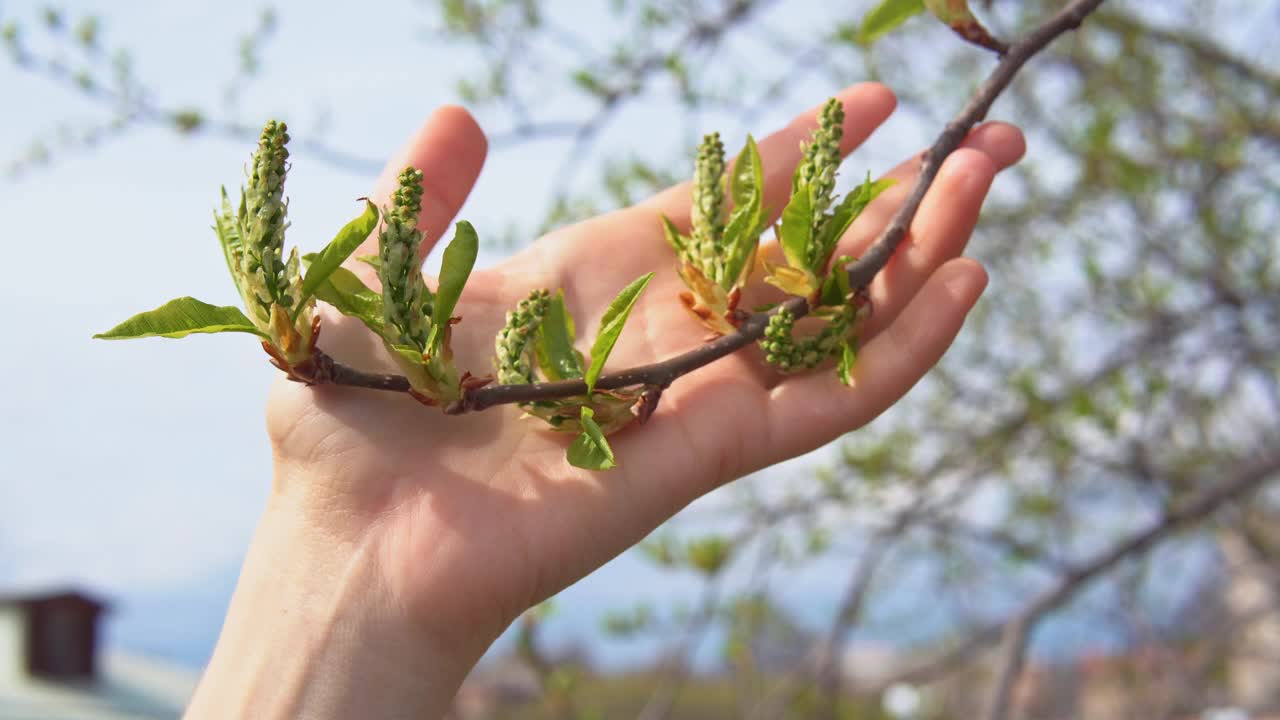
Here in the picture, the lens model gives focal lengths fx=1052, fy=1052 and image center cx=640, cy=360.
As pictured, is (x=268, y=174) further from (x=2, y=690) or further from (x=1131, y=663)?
(x=2, y=690)

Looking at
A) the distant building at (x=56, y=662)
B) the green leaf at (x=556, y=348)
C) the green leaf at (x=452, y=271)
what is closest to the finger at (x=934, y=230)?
the green leaf at (x=556, y=348)

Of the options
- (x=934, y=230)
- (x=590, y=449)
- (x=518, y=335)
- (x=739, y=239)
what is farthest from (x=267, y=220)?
(x=934, y=230)

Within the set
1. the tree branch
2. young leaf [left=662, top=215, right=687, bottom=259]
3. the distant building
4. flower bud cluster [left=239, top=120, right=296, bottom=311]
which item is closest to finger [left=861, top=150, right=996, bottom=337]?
young leaf [left=662, top=215, right=687, bottom=259]

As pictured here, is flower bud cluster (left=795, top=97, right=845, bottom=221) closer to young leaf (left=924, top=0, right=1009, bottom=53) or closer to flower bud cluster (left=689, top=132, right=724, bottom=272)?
flower bud cluster (left=689, top=132, right=724, bottom=272)

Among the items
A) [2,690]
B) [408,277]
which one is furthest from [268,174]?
[2,690]

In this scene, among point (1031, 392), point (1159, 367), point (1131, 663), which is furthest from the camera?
point (1131, 663)
